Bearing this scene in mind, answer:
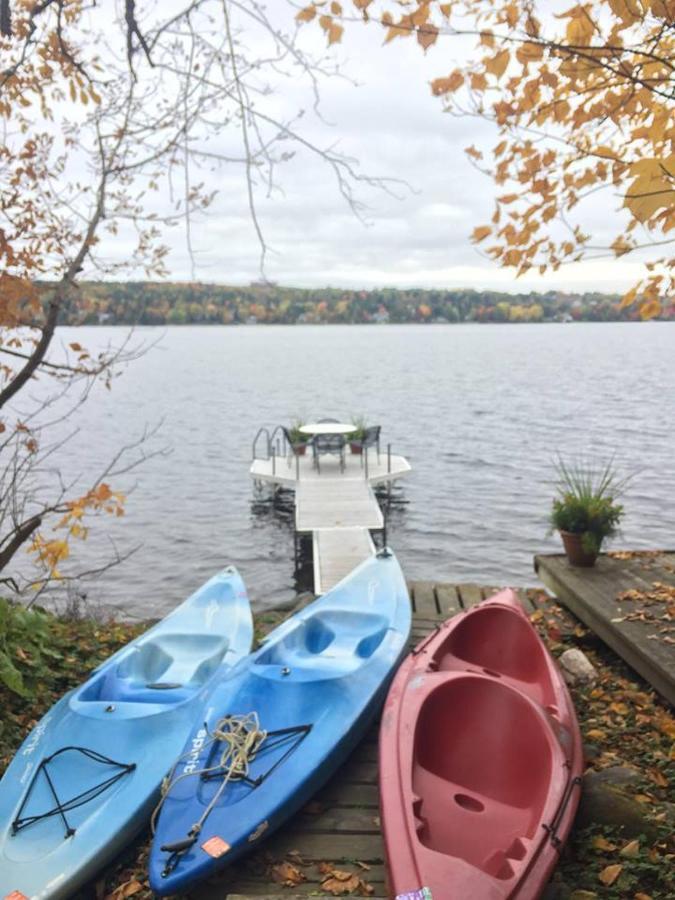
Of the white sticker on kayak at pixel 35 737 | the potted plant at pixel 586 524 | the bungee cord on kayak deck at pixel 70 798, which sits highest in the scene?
the potted plant at pixel 586 524

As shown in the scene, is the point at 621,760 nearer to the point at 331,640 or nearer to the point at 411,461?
the point at 331,640

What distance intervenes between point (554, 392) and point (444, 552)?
33.1 m

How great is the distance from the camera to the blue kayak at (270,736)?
3.55 metres

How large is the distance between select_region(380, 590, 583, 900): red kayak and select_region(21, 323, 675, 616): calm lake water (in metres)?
4.64

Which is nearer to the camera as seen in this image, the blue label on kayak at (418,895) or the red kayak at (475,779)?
the blue label on kayak at (418,895)

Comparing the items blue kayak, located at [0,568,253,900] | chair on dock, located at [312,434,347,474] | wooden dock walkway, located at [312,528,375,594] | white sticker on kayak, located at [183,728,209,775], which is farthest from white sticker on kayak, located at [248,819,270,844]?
chair on dock, located at [312,434,347,474]

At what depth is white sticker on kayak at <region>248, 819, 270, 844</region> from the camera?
358 centimetres

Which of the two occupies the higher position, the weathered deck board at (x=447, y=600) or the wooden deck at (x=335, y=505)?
the weathered deck board at (x=447, y=600)

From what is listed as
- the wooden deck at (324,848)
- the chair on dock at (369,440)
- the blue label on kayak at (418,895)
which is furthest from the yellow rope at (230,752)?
the chair on dock at (369,440)

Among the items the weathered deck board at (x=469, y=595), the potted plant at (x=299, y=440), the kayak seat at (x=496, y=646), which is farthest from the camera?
the potted plant at (x=299, y=440)

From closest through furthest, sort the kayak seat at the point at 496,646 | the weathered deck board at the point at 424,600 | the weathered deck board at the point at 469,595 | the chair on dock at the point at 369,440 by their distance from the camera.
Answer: the kayak seat at the point at 496,646 < the weathered deck board at the point at 424,600 < the weathered deck board at the point at 469,595 < the chair on dock at the point at 369,440

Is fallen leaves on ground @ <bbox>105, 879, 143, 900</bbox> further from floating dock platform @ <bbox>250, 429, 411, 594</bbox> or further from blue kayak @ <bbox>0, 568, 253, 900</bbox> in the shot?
floating dock platform @ <bbox>250, 429, 411, 594</bbox>

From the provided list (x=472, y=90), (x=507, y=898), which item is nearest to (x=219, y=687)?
(x=507, y=898)

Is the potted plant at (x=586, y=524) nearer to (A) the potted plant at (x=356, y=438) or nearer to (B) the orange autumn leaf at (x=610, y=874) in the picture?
(B) the orange autumn leaf at (x=610, y=874)
